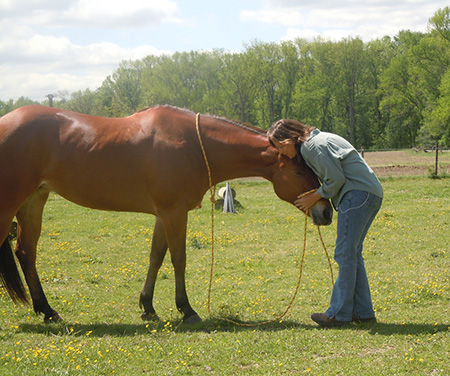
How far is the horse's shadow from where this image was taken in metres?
5.05

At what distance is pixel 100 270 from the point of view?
8.70 metres

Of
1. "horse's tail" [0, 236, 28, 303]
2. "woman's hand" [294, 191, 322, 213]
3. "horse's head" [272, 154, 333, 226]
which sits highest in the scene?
"horse's head" [272, 154, 333, 226]

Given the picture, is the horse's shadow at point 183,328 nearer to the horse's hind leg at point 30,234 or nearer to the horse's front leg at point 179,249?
the horse's front leg at point 179,249

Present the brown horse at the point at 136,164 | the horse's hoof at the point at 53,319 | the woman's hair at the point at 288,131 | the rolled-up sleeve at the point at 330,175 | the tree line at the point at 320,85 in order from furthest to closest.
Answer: the tree line at the point at 320,85 < the horse's hoof at the point at 53,319 < the brown horse at the point at 136,164 < the woman's hair at the point at 288,131 < the rolled-up sleeve at the point at 330,175

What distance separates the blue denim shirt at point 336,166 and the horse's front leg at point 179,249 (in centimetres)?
159

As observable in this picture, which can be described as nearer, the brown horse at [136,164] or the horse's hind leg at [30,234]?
the brown horse at [136,164]

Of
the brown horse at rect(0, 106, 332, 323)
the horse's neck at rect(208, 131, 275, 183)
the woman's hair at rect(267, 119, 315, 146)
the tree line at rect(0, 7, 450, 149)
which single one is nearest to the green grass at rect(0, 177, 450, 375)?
the brown horse at rect(0, 106, 332, 323)

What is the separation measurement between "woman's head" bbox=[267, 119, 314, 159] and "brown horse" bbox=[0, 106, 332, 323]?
5.6 inches

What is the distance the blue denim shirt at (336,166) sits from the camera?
5.04 m

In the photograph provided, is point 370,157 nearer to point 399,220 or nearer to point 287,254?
point 399,220

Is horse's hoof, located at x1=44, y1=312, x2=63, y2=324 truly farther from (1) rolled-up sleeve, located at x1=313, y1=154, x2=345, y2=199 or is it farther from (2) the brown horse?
(1) rolled-up sleeve, located at x1=313, y1=154, x2=345, y2=199

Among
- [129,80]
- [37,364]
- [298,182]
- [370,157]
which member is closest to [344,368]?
[298,182]

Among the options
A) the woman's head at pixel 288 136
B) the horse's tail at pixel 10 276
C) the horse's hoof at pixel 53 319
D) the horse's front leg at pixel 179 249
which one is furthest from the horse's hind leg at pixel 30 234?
the woman's head at pixel 288 136

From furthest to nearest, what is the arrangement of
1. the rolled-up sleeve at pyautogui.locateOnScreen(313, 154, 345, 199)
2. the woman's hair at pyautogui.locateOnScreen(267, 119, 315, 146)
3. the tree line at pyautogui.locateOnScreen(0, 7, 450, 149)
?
1. the tree line at pyautogui.locateOnScreen(0, 7, 450, 149)
2. the woman's hair at pyautogui.locateOnScreen(267, 119, 315, 146)
3. the rolled-up sleeve at pyautogui.locateOnScreen(313, 154, 345, 199)
